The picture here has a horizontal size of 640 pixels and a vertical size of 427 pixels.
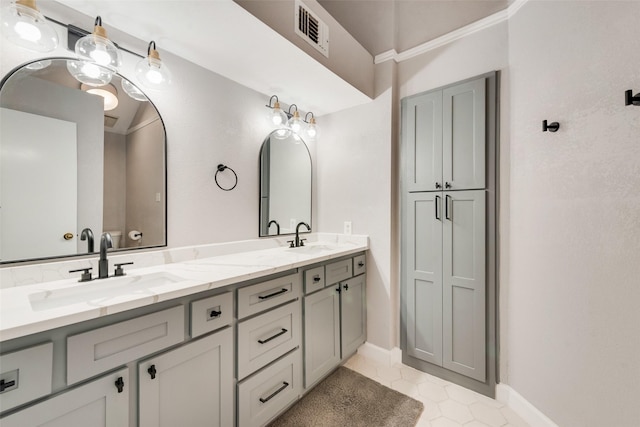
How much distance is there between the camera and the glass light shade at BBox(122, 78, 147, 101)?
1.36m

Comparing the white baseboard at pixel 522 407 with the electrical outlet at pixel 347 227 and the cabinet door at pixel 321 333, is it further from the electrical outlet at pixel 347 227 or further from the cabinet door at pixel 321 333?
the electrical outlet at pixel 347 227

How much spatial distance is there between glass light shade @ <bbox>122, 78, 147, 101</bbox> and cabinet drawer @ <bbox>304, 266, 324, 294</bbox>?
4.39 feet

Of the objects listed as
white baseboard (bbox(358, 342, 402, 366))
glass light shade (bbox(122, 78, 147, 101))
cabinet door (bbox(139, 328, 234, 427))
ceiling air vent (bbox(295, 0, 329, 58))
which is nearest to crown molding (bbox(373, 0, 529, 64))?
ceiling air vent (bbox(295, 0, 329, 58))

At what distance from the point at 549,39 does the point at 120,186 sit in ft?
8.08

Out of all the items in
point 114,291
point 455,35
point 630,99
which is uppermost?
point 455,35

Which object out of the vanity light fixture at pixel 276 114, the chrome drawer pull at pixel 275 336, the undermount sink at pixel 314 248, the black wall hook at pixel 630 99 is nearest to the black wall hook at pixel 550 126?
the black wall hook at pixel 630 99

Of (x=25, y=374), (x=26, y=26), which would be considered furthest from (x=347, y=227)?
(x=26, y=26)

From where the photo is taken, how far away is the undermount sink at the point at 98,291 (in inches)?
38.3

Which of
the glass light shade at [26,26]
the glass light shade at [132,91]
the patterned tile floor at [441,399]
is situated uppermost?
the glass light shade at [26,26]

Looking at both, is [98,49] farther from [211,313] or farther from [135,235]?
[211,313]

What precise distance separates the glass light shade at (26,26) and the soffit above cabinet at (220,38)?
0.21 meters

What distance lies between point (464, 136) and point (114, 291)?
222 centimetres

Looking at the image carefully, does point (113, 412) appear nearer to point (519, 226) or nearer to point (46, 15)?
point (46, 15)

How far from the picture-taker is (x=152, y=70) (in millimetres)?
1331
